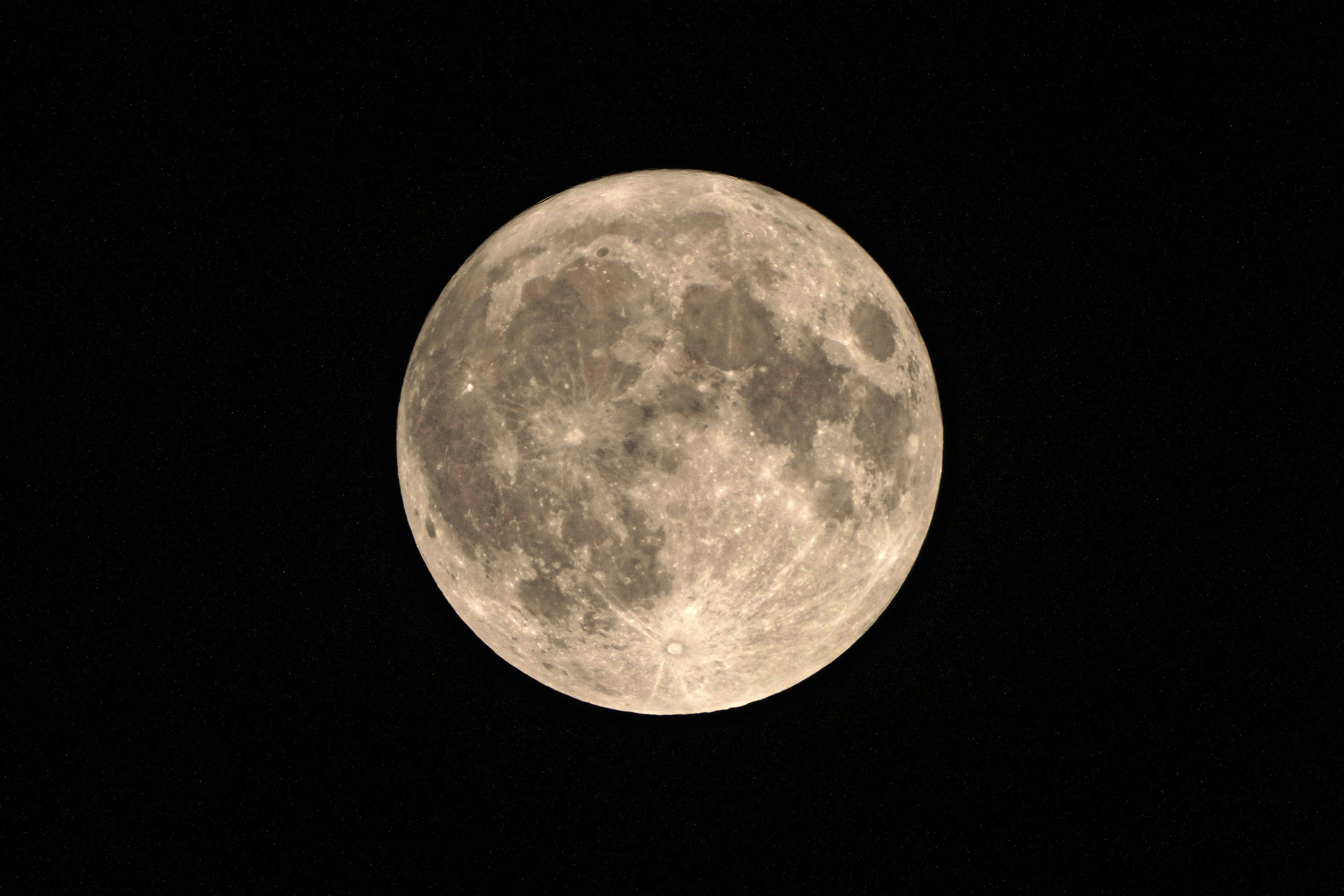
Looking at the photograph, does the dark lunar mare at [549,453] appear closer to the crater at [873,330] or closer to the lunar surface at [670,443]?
the lunar surface at [670,443]

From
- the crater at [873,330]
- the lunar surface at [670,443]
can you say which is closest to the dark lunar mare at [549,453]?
the lunar surface at [670,443]

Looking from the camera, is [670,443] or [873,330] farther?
[873,330]

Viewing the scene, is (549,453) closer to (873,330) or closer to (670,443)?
(670,443)

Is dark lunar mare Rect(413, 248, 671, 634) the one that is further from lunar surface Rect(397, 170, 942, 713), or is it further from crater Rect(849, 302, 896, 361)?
crater Rect(849, 302, 896, 361)

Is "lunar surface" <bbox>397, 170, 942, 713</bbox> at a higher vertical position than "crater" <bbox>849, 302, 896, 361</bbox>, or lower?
lower

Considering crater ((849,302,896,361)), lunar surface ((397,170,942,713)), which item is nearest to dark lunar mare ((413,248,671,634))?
lunar surface ((397,170,942,713))

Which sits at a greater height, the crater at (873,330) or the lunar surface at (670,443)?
the crater at (873,330)

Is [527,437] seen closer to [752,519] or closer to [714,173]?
[752,519]

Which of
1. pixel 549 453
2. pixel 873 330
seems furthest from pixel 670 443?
pixel 873 330

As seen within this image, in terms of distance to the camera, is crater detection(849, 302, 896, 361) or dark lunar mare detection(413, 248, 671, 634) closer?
dark lunar mare detection(413, 248, 671, 634)
